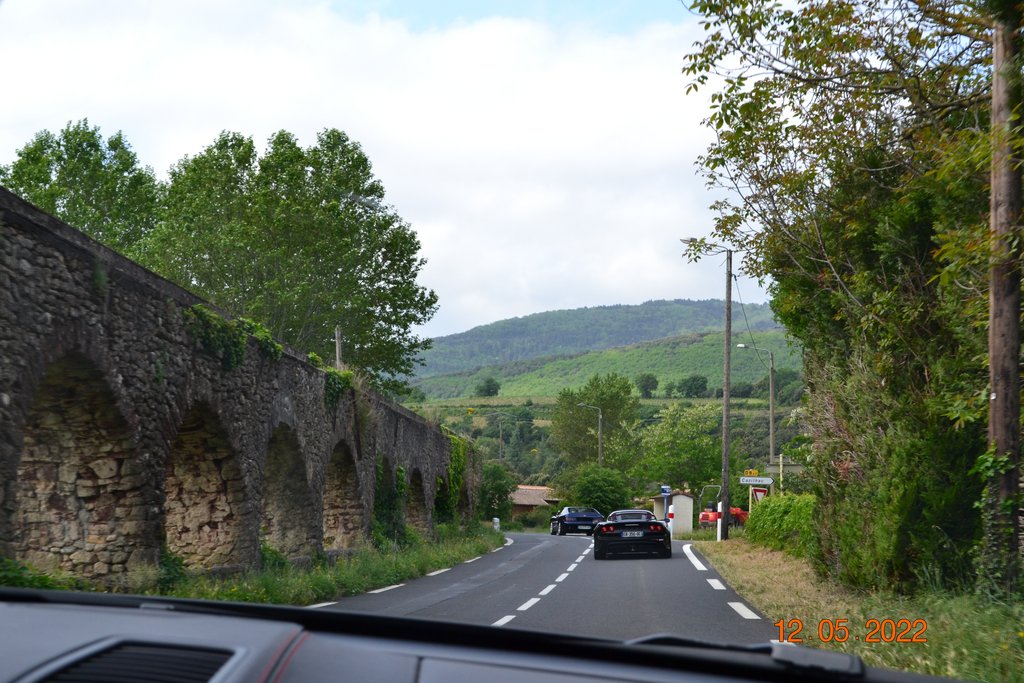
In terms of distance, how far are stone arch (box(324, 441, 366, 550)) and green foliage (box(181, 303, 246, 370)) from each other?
747 centimetres

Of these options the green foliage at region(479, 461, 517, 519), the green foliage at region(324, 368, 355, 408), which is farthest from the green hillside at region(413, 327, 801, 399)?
the green foliage at region(324, 368, 355, 408)

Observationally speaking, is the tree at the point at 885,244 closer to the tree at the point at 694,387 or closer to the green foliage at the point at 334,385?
the green foliage at the point at 334,385

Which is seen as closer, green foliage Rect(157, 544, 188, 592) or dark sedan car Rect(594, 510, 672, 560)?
green foliage Rect(157, 544, 188, 592)

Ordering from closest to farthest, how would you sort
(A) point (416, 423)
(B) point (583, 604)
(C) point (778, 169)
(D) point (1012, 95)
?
(D) point (1012, 95), (B) point (583, 604), (C) point (778, 169), (A) point (416, 423)

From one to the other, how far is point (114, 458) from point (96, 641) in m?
10.1

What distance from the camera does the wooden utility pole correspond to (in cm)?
995

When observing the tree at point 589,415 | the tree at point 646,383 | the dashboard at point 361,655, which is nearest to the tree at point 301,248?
the dashboard at point 361,655

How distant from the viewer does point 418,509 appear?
30188 millimetres

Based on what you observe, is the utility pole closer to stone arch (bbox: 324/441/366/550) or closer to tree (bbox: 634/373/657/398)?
stone arch (bbox: 324/441/366/550)

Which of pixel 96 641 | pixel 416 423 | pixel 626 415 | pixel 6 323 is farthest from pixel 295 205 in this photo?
pixel 626 415

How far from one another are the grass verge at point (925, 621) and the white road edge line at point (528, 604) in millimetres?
2783

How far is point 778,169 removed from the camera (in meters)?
15.1

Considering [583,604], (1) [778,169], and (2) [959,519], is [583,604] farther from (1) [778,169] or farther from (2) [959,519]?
(1) [778,169]

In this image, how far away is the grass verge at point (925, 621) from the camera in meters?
6.72
